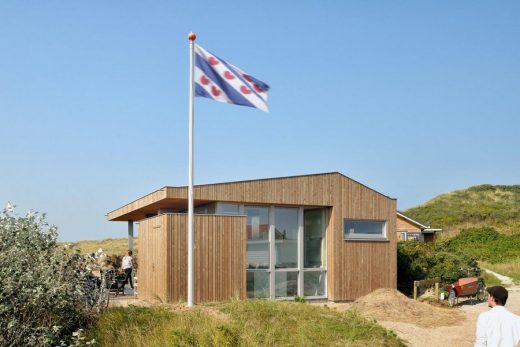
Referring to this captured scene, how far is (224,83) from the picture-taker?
13094mm

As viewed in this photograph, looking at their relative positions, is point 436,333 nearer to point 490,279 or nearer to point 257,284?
point 257,284

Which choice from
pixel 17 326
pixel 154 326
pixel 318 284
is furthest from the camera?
pixel 318 284

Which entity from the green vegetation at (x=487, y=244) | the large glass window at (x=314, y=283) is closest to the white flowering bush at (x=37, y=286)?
the large glass window at (x=314, y=283)

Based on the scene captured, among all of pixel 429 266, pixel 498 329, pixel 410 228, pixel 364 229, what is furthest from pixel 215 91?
pixel 410 228

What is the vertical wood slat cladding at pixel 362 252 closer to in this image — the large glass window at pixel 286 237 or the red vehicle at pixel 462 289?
the large glass window at pixel 286 237

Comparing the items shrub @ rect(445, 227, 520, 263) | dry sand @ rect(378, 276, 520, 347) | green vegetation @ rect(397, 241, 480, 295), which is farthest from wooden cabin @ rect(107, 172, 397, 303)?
shrub @ rect(445, 227, 520, 263)

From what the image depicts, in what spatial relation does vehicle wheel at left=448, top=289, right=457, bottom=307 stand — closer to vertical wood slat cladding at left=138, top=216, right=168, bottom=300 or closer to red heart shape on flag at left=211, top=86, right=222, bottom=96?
vertical wood slat cladding at left=138, top=216, right=168, bottom=300

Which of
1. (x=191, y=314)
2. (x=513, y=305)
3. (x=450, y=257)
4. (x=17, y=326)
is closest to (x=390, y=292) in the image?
(x=513, y=305)

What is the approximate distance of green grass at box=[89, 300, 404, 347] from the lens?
9.38 metres

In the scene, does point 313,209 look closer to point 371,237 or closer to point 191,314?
point 371,237

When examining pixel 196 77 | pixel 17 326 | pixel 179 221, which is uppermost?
pixel 196 77

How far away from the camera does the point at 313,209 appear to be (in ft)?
60.0

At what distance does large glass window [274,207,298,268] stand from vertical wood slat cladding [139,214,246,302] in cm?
→ 169

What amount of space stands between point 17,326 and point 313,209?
1035cm
